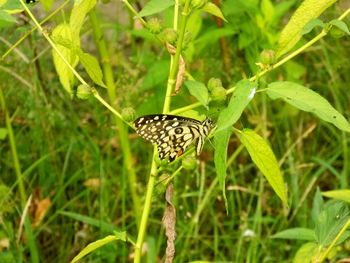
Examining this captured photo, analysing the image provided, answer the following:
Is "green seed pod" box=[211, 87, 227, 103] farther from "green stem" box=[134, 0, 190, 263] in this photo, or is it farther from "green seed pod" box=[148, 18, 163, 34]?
"green seed pod" box=[148, 18, 163, 34]

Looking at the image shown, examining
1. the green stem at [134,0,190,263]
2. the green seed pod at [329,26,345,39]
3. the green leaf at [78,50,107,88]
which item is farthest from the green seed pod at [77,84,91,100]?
the green seed pod at [329,26,345,39]

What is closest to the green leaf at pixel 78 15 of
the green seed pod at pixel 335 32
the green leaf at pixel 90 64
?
the green leaf at pixel 90 64

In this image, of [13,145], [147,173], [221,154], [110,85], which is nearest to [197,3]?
[221,154]

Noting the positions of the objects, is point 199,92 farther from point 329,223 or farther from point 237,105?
point 329,223

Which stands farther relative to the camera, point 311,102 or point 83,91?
point 83,91

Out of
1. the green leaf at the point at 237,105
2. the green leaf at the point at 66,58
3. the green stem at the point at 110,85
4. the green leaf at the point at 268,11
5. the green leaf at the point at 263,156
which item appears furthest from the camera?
the green leaf at the point at 268,11

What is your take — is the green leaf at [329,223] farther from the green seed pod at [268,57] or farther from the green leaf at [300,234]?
the green seed pod at [268,57]
